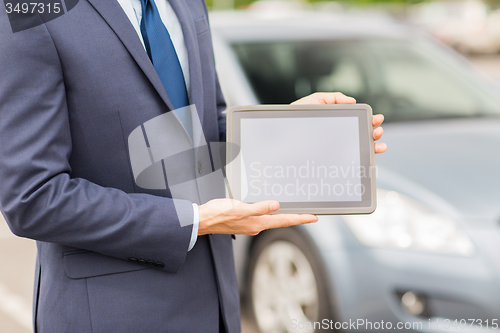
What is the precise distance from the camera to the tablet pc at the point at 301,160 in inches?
49.6

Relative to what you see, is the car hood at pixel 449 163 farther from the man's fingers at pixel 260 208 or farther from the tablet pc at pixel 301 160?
the man's fingers at pixel 260 208

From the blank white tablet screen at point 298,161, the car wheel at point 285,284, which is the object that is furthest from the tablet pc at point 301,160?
the car wheel at point 285,284

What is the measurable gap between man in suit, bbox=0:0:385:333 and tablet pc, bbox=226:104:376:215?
0.08 meters

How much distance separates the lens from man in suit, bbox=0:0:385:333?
40.7 inches

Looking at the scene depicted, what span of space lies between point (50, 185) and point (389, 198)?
1.65 m

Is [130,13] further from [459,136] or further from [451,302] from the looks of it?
[459,136]

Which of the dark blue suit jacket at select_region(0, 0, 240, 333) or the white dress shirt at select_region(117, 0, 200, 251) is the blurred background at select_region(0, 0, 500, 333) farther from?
the white dress shirt at select_region(117, 0, 200, 251)

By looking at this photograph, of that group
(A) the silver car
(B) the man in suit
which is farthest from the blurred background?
(B) the man in suit

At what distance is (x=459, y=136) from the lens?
2.87 m

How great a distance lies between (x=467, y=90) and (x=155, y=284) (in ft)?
9.21

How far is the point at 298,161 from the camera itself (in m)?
1.29

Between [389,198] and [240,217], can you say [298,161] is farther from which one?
[389,198]

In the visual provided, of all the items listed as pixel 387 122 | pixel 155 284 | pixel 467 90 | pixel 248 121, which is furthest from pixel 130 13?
pixel 467 90

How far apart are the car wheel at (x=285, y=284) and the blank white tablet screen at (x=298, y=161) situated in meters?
1.17
